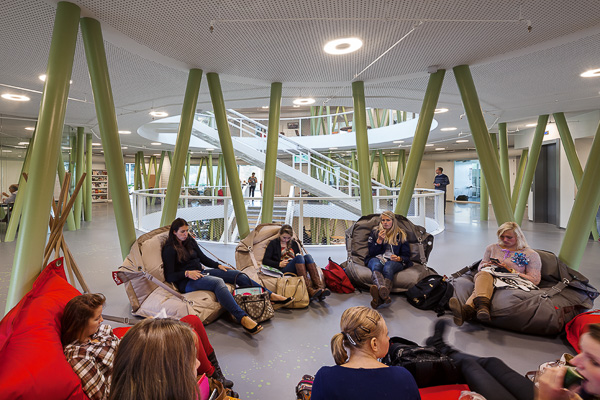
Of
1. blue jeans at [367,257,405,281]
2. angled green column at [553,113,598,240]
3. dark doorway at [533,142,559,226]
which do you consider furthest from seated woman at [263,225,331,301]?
dark doorway at [533,142,559,226]

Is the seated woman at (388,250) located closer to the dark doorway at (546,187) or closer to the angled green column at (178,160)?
the angled green column at (178,160)

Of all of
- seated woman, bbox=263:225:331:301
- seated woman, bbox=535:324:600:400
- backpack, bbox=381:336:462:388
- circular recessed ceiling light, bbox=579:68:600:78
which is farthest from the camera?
circular recessed ceiling light, bbox=579:68:600:78

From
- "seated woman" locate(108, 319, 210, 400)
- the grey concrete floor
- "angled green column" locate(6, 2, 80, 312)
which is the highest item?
"angled green column" locate(6, 2, 80, 312)

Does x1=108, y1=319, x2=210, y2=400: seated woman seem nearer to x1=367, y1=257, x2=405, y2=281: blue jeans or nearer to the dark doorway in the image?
x1=367, y1=257, x2=405, y2=281: blue jeans

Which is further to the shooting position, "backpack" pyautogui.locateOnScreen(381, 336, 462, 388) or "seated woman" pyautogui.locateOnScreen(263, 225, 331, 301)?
"seated woman" pyautogui.locateOnScreen(263, 225, 331, 301)

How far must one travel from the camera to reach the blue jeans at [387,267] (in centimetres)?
447

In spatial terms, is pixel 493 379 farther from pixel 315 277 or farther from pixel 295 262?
pixel 295 262

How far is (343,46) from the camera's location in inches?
185

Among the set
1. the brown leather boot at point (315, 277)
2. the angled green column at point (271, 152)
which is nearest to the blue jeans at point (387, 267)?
the brown leather boot at point (315, 277)

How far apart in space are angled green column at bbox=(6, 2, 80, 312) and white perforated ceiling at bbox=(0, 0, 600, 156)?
1.82 feet

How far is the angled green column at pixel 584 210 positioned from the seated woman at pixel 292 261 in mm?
3270

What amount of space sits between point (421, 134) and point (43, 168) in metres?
5.21

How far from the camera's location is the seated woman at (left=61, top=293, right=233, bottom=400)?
1975 millimetres

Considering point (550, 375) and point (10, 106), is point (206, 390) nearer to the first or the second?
point (550, 375)
